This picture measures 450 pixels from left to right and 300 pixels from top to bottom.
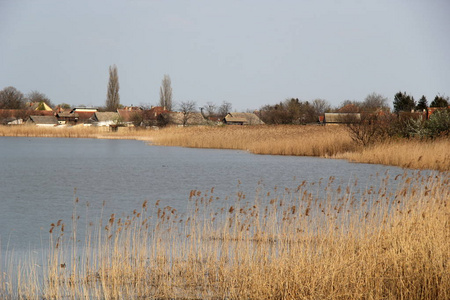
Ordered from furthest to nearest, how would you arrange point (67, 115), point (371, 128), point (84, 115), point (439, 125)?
point (84, 115) → point (67, 115) → point (371, 128) → point (439, 125)

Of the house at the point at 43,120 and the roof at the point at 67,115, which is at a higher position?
the roof at the point at 67,115

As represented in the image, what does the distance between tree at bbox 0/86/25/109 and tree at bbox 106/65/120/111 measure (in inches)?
913

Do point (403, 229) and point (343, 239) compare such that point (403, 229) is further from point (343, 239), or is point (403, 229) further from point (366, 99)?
point (366, 99)

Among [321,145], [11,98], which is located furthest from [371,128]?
[11,98]

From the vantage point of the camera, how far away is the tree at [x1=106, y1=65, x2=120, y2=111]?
87.8 m

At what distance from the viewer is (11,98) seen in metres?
103

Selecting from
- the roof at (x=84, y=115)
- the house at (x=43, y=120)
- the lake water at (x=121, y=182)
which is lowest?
the lake water at (x=121, y=182)

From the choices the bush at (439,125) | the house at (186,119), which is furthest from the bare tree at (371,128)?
the house at (186,119)

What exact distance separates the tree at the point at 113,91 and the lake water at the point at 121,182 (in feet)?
205

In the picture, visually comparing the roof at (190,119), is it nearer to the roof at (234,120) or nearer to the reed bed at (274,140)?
the roof at (234,120)

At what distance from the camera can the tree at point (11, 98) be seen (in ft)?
335

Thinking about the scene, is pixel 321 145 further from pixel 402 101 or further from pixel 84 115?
pixel 84 115

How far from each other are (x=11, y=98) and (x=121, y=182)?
309 ft

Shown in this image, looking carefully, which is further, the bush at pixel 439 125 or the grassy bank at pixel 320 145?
the bush at pixel 439 125
